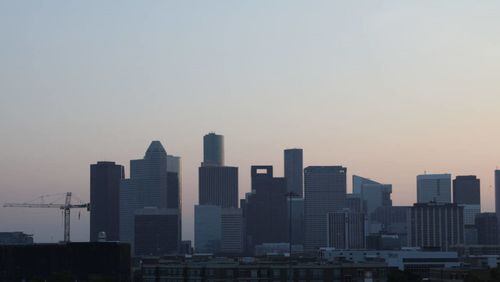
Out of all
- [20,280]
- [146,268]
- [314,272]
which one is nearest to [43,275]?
[20,280]

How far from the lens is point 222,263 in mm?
178500

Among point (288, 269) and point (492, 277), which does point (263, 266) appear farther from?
point (492, 277)

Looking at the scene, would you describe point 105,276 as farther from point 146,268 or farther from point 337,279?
point 337,279

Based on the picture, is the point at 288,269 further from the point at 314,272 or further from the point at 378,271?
the point at 378,271

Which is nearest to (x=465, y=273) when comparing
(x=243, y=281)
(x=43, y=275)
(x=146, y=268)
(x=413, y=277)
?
(x=413, y=277)

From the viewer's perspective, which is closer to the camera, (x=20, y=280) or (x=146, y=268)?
(x=146, y=268)

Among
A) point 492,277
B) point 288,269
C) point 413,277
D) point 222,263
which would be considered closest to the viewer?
point 492,277

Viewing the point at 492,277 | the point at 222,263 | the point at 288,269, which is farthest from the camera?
the point at 222,263

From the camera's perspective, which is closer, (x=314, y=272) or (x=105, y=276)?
(x=314, y=272)

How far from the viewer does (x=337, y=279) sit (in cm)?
17000

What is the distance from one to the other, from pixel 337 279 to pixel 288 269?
7.98 m

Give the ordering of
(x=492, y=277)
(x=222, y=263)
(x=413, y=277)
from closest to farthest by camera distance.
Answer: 1. (x=492, y=277)
2. (x=222, y=263)
3. (x=413, y=277)

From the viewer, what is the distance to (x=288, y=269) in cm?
16662

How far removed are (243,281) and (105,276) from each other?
3247 cm
